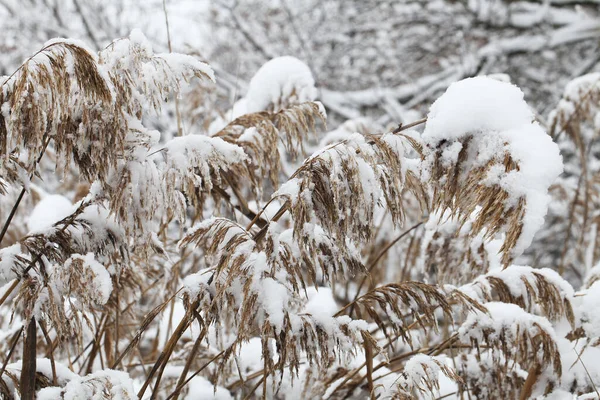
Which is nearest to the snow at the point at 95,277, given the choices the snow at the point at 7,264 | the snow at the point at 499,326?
the snow at the point at 7,264

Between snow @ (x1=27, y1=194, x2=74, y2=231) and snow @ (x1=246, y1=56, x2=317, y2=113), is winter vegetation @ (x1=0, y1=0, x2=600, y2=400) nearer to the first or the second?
snow @ (x1=27, y1=194, x2=74, y2=231)

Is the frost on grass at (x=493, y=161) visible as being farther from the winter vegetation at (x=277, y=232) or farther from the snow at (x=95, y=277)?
the snow at (x=95, y=277)

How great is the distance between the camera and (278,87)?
7.03ft

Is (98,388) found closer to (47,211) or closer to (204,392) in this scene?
(204,392)

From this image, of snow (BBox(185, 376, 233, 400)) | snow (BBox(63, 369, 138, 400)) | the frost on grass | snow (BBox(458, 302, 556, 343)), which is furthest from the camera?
snow (BBox(185, 376, 233, 400))

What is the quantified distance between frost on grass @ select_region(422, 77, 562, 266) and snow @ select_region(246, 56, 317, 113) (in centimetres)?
116

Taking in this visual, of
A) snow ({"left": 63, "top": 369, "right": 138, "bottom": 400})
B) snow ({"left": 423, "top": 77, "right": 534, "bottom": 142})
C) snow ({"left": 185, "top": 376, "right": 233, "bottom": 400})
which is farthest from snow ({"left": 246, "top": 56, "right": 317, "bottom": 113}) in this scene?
snow ({"left": 63, "top": 369, "right": 138, "bottom": 400})

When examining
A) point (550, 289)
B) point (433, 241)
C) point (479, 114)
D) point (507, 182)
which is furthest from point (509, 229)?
point (433, 241)

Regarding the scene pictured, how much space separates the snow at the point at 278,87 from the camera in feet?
6.93

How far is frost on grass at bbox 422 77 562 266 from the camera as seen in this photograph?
0.84m

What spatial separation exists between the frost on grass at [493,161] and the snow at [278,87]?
3.82 feet

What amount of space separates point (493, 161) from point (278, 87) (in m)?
1.38

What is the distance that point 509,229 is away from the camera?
33.6 inches

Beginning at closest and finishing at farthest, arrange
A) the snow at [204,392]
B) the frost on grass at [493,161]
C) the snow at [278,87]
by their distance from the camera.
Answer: the frost on grass at [493,161], the snow at [204,392], the snow at [278,87]
